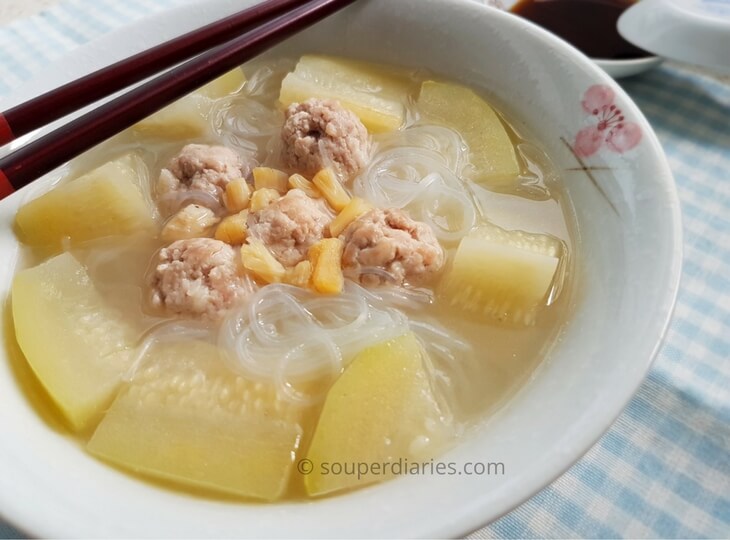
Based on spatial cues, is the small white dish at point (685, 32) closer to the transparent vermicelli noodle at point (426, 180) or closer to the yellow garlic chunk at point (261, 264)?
the transparent vermicelli noodle at point (426, 180)

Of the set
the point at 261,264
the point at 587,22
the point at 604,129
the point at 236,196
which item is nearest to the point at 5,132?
the point at 236,196

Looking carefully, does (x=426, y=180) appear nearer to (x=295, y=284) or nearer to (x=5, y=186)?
(x=295, y=284)

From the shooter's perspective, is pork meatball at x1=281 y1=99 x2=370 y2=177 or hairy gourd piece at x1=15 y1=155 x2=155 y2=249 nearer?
hairy gourd piece at x1=15 y1=155 x2=155 y2=249

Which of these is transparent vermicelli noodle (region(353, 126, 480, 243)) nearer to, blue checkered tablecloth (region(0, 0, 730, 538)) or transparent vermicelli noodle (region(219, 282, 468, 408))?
transparent vermicelli noodle (region(219, 282, 468, 408))

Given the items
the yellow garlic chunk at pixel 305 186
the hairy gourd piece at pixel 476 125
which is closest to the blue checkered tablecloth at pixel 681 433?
the hairy gourd piece at pixel 476 125

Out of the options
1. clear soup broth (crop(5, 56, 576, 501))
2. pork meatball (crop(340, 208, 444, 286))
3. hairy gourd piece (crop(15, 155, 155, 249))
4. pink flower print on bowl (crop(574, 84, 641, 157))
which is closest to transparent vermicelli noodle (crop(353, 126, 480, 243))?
clear soup broth (crop(5, 56, 576, 501))

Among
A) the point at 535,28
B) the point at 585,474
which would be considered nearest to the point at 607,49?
the point at 535,28
